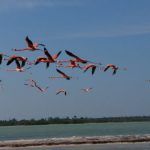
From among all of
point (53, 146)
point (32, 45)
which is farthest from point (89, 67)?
point (53, 146)

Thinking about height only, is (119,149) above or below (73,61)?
below

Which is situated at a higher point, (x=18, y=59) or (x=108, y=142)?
(x=18, y=59)

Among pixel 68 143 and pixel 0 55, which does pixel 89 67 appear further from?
pixel 68 143

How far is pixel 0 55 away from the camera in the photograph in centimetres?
1702

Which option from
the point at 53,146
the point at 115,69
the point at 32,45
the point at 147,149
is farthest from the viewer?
the point at 53,146

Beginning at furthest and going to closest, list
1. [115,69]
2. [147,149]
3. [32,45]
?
[147,149]
[115,69]
[32,45]

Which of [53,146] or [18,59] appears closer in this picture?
[18,59]

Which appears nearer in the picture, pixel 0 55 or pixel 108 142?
pixel 0 55

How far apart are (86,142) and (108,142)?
6.36 feet

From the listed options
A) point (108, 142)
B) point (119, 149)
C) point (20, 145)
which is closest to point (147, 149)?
point (119, 149)

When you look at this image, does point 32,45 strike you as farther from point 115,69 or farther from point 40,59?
point 115,69

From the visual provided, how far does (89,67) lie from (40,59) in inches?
63.7

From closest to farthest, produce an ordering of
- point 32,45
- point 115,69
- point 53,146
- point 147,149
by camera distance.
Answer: point 32,45
point 115,69
point 147,149
point 53,146

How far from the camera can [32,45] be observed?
17.0 meters
